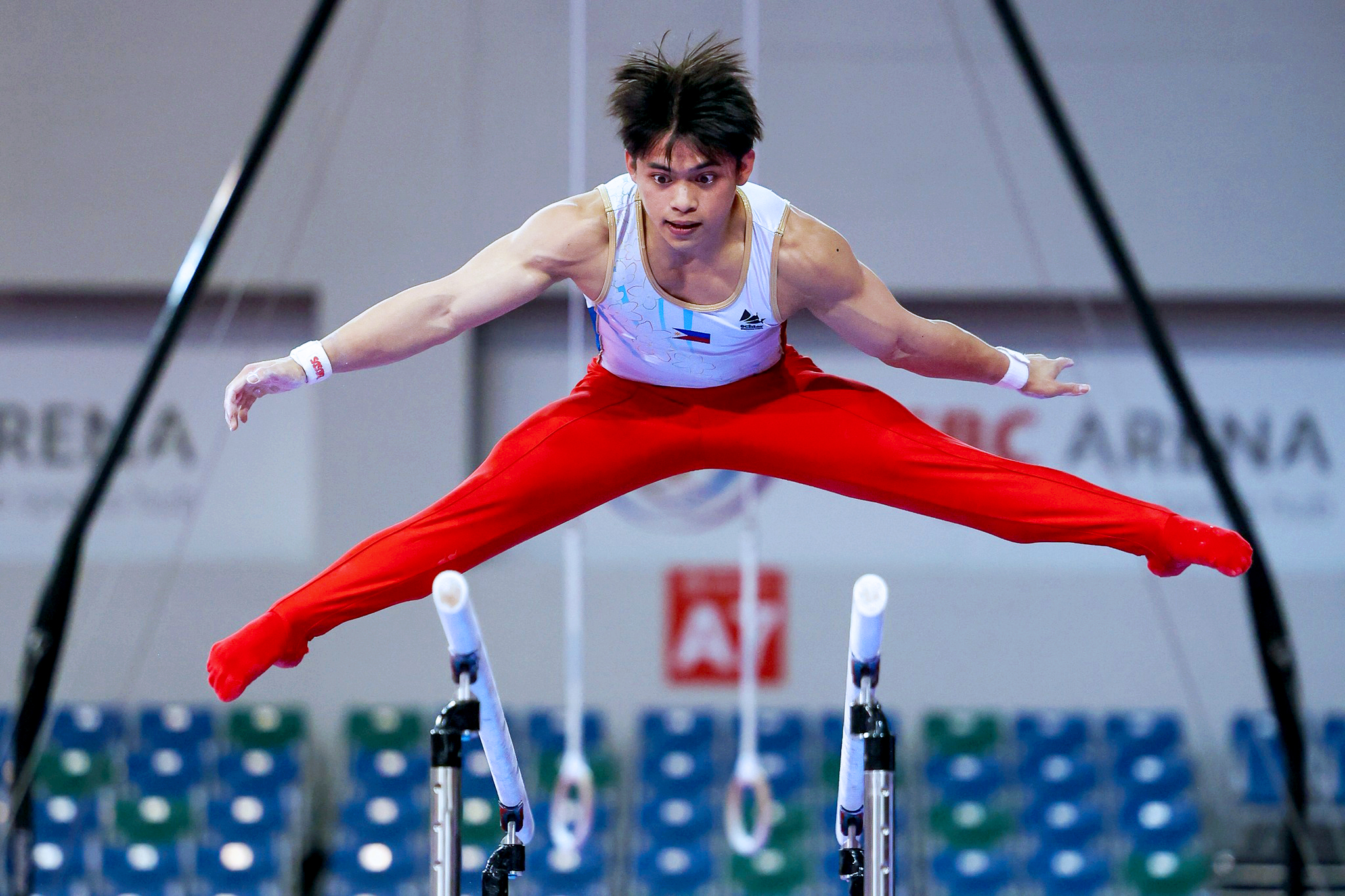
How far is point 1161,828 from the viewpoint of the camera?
5832 mm

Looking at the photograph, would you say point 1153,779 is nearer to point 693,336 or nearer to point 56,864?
point 693,336

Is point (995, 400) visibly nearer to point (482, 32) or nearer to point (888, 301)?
point (482, 32)

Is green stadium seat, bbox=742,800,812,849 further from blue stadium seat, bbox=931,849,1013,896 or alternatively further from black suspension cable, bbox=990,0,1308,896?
black suspension cable, bbox=990,0,1308,896

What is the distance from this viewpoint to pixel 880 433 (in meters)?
2.59

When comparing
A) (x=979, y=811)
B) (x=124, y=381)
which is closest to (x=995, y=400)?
(x=979, y=811)

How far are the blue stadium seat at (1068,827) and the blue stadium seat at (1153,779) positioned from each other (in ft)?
0.83

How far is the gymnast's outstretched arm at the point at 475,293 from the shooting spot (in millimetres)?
2340

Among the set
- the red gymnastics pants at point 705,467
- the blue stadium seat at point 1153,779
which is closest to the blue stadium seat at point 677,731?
the blue stadium seat at point 1153,779

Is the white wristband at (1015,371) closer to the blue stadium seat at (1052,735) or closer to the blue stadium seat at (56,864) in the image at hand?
the blue stadium seat at (1052,735)

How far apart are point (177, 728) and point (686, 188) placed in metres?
5.07

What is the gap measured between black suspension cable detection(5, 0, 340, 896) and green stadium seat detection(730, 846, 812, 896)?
→ 8.96ft

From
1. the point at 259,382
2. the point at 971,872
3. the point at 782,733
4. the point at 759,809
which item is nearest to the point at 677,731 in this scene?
the point at 782,733

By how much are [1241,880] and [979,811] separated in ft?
4.71

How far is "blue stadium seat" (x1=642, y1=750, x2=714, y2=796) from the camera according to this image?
6164 mm
